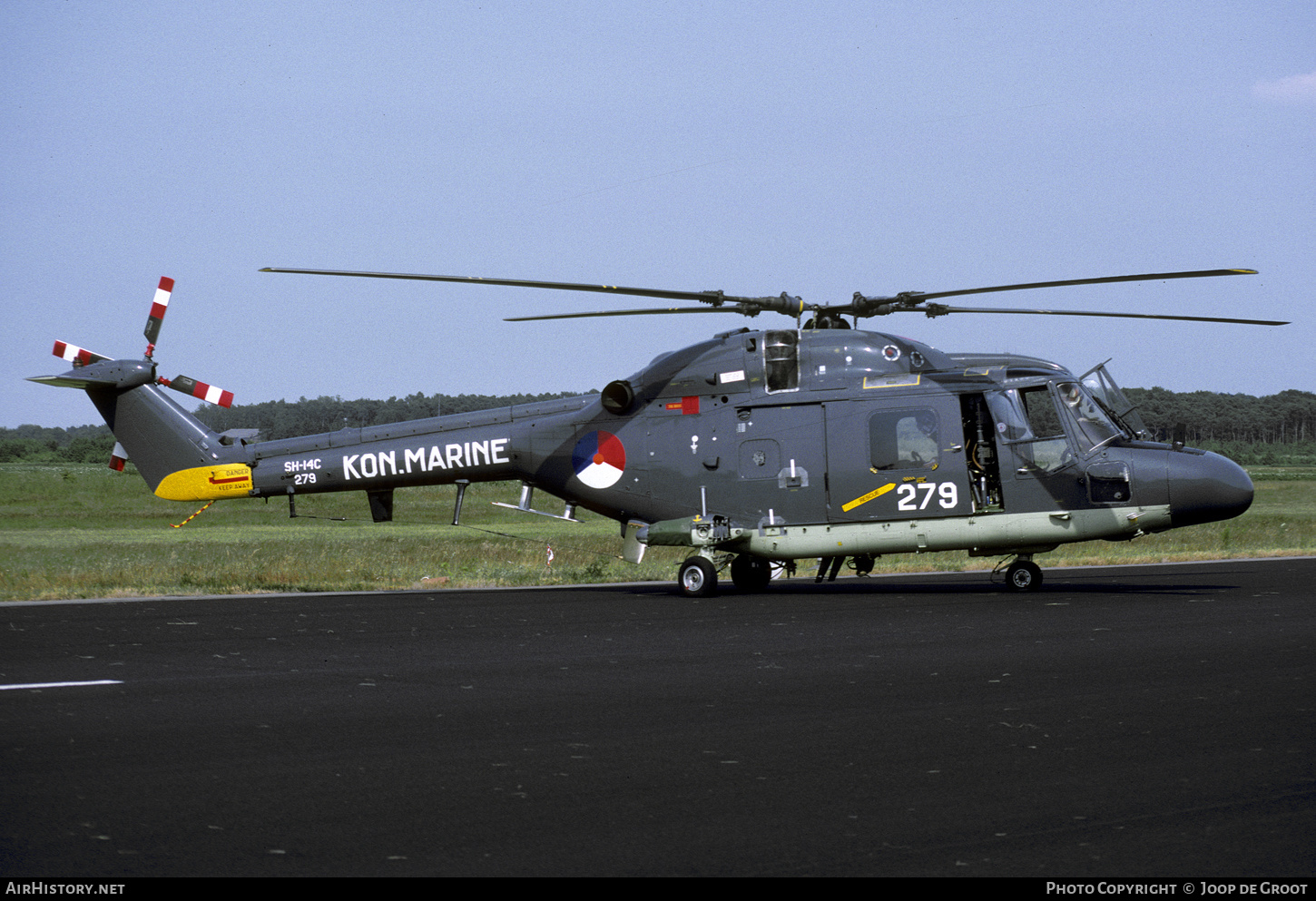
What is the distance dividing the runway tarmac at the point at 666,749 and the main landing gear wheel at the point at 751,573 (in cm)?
670

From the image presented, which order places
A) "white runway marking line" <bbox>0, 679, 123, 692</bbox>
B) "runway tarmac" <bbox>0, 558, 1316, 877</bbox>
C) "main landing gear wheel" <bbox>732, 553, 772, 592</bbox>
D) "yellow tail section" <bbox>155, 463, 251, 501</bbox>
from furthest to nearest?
"yellow tail section" <bbox>155, 463, 251, 501</bbox> < "main landing gear wheel" <bbox>732, 553, 772, 592</bbox> < "white runway marking line" <bbox>0, 679, 123, 692</bbox> < "runway tarmac" <bbox>0, 558, 1316, 877</bbox>

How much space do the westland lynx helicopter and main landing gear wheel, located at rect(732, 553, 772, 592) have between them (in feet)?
0.11

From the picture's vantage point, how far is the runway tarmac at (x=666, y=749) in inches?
229

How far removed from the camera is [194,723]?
905 cm

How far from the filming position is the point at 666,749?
8.14 metres

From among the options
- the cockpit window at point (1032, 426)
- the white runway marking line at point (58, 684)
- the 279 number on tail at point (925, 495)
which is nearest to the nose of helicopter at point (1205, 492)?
the cockpit window at point (1032, 426)

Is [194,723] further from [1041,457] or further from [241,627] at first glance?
[1041,457]

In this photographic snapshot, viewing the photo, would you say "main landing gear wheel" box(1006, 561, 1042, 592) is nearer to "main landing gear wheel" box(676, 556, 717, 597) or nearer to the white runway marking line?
"main landing gear wheel" box(676, 556, 717, 597)

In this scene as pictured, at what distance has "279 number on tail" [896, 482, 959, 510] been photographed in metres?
20.1

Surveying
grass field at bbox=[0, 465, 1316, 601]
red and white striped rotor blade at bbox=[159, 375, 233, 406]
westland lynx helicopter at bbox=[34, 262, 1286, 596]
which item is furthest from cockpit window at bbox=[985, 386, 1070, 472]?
red and white striped rotor blade at bbox=[159, 375, 233, 406]

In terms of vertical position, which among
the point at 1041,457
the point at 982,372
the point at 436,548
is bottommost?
the point at 436,548

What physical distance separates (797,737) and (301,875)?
13.0ft

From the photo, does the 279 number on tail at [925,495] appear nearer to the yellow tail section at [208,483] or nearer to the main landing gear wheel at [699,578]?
the main landing gear wheel at [699,578]
